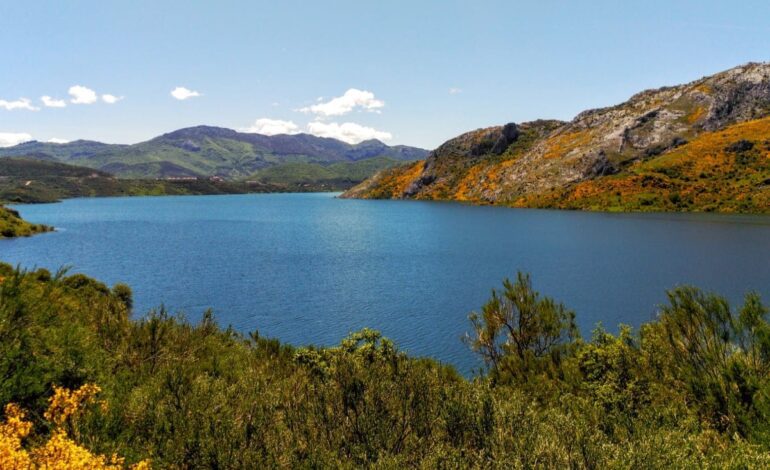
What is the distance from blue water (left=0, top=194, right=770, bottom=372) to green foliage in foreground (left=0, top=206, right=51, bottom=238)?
7.15m

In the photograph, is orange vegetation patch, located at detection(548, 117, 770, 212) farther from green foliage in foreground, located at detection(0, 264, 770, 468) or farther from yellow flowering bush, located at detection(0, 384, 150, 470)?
yellow flowering bush, located at detection(0, 384, 150, 470)

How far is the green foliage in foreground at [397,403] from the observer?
1407 centimetres

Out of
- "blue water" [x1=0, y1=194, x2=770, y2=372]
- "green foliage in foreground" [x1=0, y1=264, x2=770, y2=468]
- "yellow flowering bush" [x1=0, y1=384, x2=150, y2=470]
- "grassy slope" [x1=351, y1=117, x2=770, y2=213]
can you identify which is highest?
"grassy slope" [x1=351, y1=117, x2=770, y2=213]

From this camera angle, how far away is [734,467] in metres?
13.0

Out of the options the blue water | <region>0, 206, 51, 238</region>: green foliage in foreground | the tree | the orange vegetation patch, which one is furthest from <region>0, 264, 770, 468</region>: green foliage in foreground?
the orange vegetation patch

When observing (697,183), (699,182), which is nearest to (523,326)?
(697,183)

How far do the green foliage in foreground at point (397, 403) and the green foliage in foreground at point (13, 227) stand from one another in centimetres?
13963

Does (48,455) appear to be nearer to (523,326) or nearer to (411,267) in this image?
(523,326)

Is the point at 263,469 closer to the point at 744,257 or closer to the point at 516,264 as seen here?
the point at 516,264

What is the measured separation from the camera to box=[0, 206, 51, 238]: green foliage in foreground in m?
134

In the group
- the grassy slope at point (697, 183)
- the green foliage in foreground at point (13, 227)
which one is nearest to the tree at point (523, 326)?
the green foliage in foreground at point (13, 227)

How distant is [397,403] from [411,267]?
70.2 meters

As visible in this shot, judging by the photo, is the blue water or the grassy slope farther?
the grassy slope

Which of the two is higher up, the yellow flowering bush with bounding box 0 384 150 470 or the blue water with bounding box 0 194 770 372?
the yellow flowering bush with bounding box 0 384 150 470
